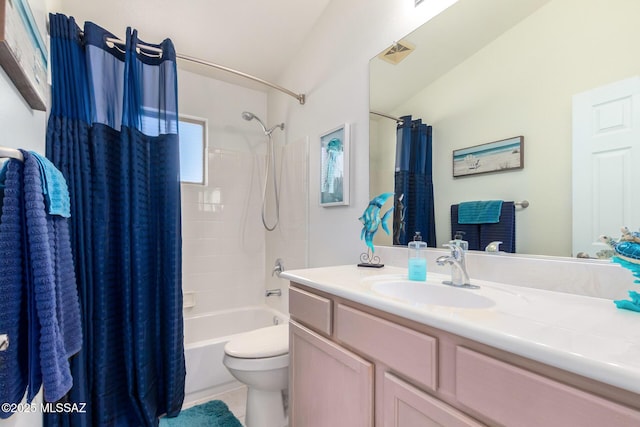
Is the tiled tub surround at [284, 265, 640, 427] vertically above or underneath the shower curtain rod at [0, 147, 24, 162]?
underneath

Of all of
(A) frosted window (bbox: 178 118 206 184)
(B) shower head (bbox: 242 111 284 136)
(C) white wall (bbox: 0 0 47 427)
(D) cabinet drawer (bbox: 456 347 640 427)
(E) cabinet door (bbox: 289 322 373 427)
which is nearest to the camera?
(D) cabinet drawer (bbox: 456 347 640 427)

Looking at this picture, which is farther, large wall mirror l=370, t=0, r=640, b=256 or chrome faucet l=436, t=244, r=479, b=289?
chrome faucet l=436, t=244, r=479, b=289

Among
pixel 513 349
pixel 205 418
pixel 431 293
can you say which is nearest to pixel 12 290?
pixel 513 349

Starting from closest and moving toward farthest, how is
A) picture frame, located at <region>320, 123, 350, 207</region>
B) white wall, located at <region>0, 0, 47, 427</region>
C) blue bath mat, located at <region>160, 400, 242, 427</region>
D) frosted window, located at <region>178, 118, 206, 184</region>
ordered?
white wall, located at <region>0, 0, 47, 427</region> → blue bath mat, located at <region>160, 400, 242, 427</region> → picture frame, located at <region>320, 123, 350, 207</region> → frosted window, located at <region>178, 118, 206, 184</region>

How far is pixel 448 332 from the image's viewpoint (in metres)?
0.70

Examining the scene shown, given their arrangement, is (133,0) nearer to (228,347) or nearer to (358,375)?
(228,347)

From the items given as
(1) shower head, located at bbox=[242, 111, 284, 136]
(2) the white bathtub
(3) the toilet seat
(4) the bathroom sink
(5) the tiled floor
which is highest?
(1) shower head, located at bbox=[242, 111, 284, 136]

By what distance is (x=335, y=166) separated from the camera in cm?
188

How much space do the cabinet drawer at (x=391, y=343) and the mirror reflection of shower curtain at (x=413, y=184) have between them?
0.62m

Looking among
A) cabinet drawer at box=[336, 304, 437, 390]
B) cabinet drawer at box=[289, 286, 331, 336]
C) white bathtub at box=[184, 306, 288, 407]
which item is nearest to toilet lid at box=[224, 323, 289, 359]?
cabinet drawer at box=[289, 286, 331, 336]

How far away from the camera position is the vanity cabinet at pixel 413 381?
20.1 inches

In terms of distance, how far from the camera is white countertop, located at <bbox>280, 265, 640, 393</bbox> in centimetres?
48

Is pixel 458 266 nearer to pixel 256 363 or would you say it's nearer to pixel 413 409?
pixel 413 409

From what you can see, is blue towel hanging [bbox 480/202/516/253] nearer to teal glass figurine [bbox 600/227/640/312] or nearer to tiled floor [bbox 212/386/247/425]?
teal glass figurine [bbox 600/227/640/312]
